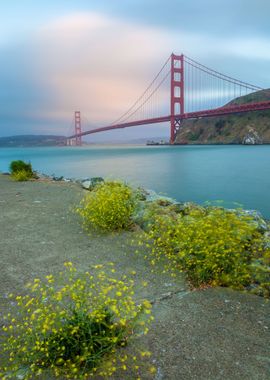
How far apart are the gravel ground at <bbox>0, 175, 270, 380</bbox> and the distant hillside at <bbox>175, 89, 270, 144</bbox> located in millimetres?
76221

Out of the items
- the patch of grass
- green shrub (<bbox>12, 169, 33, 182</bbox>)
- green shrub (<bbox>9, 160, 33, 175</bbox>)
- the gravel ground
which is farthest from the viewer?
green shrub (<bbox>9, 160, 33, 175</bbox>)

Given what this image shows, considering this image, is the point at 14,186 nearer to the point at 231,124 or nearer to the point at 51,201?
the point at 51,201

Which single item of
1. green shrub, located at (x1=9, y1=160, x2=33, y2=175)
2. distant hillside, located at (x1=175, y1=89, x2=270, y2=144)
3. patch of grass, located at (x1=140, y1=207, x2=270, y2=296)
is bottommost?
patch of grass, located at (x1=140, y1=207, x2=270, y2=296)

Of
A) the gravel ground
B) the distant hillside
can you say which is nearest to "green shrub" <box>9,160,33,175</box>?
the gravel ground

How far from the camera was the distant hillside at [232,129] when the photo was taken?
7644 cm

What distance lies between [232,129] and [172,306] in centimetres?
8726

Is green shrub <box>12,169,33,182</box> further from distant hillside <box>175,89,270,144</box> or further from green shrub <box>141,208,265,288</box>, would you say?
distant hillside <box>175,89,270,144</box>

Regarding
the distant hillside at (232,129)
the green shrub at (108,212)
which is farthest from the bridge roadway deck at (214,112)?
the green shrub at (108,212)

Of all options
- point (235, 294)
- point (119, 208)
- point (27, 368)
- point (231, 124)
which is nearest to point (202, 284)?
point (235, 294)

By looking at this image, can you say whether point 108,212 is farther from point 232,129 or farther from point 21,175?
point 232,129

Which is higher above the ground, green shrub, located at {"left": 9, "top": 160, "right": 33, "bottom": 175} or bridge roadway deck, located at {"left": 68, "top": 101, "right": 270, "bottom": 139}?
bridge roadway deck, located at {"left": 68, "top": 101, "right": 270, "bottom": 139}

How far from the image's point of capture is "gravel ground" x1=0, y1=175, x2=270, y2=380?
2212 mm

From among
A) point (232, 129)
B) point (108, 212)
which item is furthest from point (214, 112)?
point (108, 212)

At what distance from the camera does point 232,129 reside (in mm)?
84500
